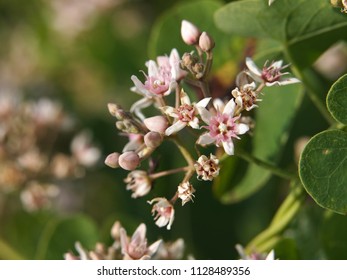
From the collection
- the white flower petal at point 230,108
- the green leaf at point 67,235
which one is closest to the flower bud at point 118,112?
the white flower petal at point 230,108

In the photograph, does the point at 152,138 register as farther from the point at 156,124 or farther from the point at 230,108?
the point at 230,108

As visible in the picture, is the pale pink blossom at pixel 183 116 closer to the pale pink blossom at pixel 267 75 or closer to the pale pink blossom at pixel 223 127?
the pale pink blossom at pixel 223 127

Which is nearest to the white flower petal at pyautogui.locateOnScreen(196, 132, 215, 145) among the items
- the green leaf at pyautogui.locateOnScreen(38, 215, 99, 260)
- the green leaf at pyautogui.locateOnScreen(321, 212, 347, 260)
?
Answer: the green leaf at pyautogui.locateOnScreen(321, 212, 347, 260)

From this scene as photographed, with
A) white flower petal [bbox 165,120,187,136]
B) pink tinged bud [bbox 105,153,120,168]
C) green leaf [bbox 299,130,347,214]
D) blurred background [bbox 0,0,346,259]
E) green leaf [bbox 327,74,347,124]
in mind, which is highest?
white flower petal [bbox 165,120,187,136]

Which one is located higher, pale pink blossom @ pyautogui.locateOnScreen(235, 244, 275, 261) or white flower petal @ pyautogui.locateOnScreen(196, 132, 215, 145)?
white flower petal @ pyautogui.locateOnScreen(196, 132, 215, 145)

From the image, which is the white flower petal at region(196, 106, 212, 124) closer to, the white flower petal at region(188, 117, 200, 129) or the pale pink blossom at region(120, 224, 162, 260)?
the white flower petal at region(188, 117, 200, 129)

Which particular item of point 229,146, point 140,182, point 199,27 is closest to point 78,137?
point 199,27
